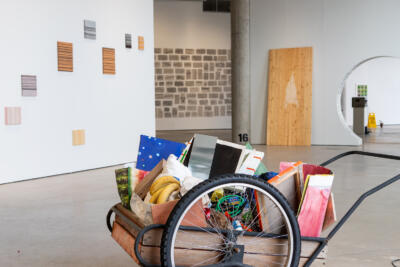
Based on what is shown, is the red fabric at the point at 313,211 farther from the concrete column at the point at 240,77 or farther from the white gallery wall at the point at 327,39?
the white gallery wall at the point at 327,39

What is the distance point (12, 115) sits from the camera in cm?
709

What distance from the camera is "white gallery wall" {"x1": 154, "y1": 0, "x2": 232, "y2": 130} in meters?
17.0

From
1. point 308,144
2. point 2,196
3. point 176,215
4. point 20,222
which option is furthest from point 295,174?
point 308,144

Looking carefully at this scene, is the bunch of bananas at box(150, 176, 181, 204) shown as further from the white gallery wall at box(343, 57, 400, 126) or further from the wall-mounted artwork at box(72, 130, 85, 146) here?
the white gallery wall at box(343, 57, 400, 126)

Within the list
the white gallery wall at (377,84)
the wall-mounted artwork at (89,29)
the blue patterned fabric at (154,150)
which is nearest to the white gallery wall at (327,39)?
the wall-mounted artwork at (89,29)

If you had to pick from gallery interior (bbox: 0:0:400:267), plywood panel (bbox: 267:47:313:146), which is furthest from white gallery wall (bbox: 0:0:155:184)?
plywood panel (bbox: 267:47:313:146)

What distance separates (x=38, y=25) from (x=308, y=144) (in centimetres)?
676

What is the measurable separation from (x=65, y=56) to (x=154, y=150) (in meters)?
5.20

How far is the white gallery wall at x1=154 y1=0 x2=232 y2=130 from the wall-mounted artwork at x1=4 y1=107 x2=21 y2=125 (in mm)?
9975

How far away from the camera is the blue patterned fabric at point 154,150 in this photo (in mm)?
3090

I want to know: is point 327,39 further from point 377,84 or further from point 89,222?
point 89,222

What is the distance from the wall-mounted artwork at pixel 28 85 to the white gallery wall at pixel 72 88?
0.20 feet

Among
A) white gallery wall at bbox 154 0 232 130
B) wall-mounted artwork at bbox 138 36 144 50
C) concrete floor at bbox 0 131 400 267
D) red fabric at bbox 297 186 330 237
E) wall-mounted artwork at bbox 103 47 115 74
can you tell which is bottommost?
concrete floor at bbox 0 131 400 267

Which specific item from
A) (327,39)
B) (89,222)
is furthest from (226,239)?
(327,39)
